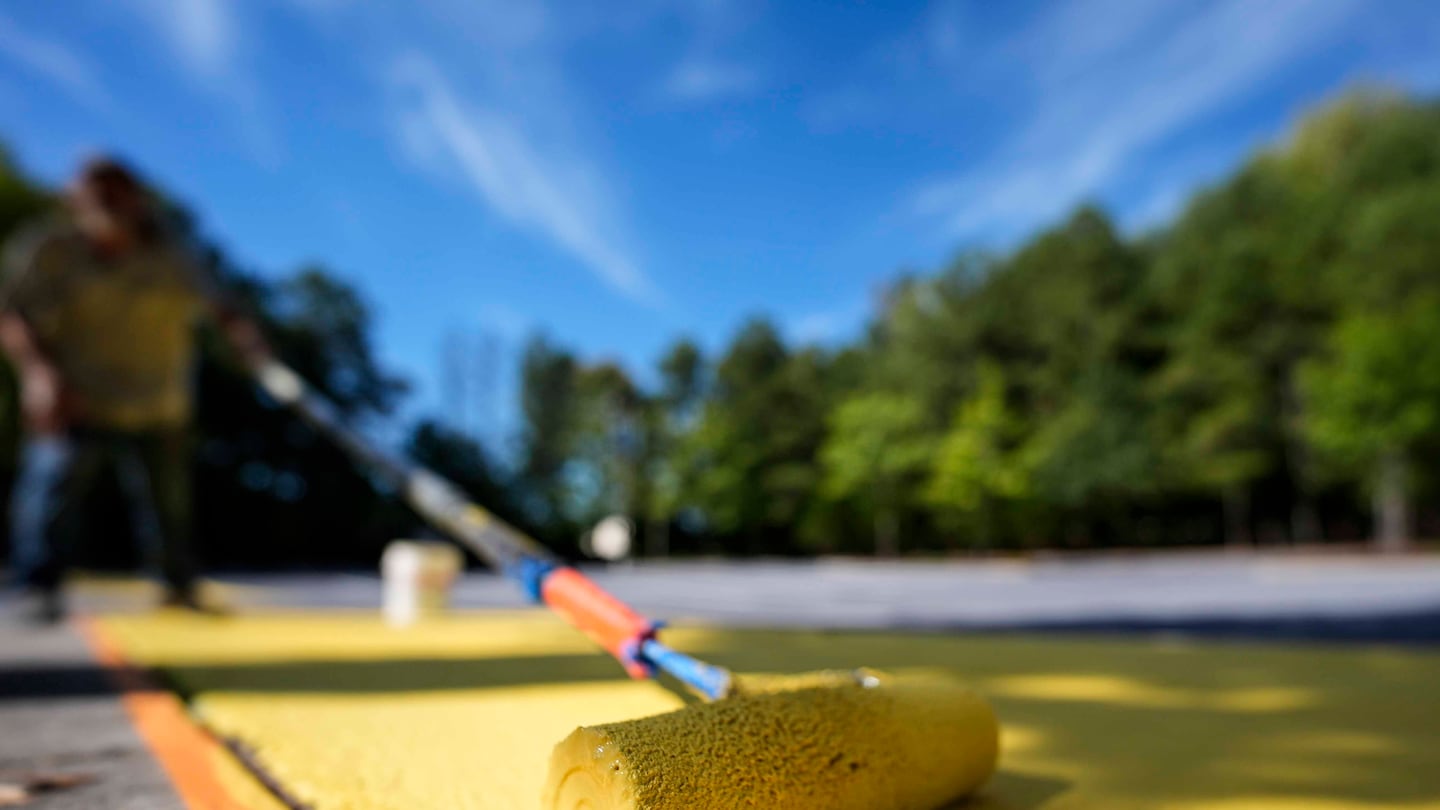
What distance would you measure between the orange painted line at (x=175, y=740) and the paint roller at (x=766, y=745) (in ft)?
1.96

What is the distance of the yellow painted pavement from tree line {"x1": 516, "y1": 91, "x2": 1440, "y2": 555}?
2559cm

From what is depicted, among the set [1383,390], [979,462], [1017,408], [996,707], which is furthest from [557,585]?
[1017,408]

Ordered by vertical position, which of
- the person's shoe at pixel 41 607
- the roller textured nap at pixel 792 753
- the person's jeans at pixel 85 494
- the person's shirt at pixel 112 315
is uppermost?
the person's shirt at pixel 112 315

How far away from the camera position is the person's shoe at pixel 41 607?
354 centimetres

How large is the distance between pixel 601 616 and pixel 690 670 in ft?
0.85

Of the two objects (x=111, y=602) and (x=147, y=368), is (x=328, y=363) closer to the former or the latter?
(x=111, y=602)

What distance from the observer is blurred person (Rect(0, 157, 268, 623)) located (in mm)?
3607

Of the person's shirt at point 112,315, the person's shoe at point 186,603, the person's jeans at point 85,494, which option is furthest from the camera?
the person's shoe at point 186,603

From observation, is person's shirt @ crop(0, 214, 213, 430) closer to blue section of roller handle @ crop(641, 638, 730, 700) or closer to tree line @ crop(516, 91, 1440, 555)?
blue section of roller handle @ crop(641, 638, 730, 700)

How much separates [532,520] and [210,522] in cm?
975

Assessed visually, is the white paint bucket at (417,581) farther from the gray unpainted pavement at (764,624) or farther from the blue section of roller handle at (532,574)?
the blue section of roller handle at (532,574)

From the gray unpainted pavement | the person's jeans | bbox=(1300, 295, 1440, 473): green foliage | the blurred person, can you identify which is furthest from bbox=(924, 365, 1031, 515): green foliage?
the blurred person

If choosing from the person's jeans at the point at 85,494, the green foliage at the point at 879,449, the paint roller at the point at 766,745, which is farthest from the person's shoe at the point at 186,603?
the green foliage at the point at 879,449

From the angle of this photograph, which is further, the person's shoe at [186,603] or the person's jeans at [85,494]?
the person's shoe at [186,603]
